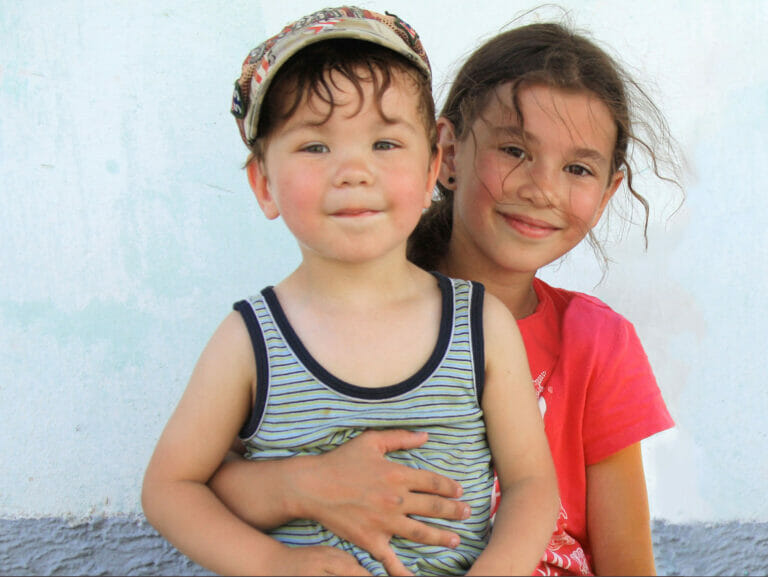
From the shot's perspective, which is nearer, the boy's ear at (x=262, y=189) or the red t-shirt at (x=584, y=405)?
the boy's ear at (x=262, y=189)

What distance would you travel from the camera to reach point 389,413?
1471 millimetres

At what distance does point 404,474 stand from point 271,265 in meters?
1.28

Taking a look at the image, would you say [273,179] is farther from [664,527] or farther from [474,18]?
[664,527]

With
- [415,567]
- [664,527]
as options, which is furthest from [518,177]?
[664,527]

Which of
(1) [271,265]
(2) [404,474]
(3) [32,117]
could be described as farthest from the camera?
(1) [271,265]

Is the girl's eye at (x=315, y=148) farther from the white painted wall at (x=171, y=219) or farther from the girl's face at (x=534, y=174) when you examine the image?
the white painted wall at (x=171, y=219)

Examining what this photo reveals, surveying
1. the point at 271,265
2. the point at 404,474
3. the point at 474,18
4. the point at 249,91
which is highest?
the point at 474,18

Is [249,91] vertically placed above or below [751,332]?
above

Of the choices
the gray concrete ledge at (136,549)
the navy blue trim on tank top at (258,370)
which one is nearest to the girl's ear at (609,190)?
the navy blue trim on tank top at (258,370)

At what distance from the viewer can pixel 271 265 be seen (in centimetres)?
263

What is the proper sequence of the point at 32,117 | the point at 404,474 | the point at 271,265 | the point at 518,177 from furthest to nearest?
the point at 271,265
the point at 32,117
the point at 518,177
the point at 404,474

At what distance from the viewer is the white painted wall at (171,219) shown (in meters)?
2.46

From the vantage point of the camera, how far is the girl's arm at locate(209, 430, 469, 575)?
1.44 meters

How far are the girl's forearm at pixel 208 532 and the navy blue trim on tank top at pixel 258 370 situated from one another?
0.14 meters
